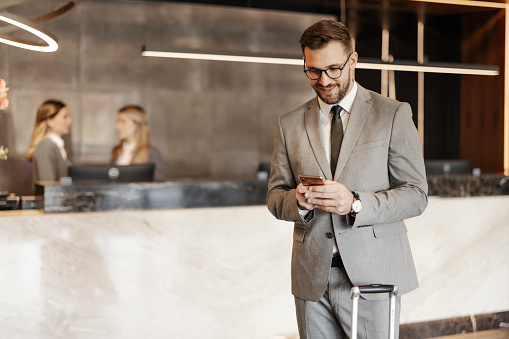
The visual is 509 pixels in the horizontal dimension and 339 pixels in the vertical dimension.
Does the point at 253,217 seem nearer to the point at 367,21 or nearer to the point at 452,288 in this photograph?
the point at 452,288

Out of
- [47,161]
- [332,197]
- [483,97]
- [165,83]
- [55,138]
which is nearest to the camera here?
[332,197]

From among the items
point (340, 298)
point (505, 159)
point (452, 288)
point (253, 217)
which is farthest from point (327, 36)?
point (505, 159)

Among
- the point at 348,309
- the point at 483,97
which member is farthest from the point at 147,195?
the point at 483,97

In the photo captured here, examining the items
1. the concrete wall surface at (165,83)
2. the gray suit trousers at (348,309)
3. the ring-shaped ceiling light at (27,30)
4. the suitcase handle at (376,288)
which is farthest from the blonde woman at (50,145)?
the suitcase handle at (376,288)

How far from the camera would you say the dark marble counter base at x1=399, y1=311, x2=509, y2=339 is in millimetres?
4195

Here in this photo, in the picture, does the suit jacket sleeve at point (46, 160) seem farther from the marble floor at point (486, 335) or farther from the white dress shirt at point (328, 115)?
the white dress shirt at point (328, 115)

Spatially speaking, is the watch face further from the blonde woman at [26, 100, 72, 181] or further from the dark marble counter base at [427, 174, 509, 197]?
the blonde woman at [26, 100, 72, 181]

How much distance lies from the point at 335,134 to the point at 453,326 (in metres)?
2.88

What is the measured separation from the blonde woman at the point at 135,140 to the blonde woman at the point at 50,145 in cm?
75

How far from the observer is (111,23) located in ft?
23.8

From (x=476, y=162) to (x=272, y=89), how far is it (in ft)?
9.17

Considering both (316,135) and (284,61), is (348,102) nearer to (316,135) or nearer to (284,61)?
(316,135)

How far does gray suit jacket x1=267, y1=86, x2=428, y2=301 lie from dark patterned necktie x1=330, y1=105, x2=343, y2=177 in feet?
0.15

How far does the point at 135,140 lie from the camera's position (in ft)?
20.8
